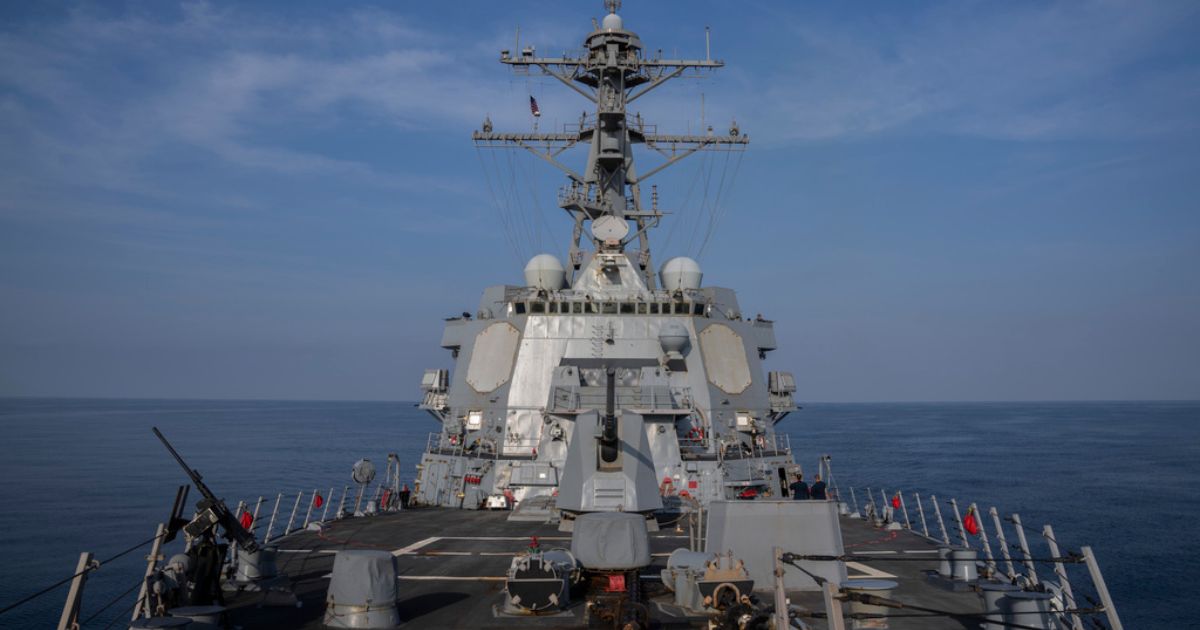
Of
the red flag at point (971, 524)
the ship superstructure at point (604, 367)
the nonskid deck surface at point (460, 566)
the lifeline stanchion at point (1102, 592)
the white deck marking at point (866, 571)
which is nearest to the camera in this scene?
the lifeline stanchion at point (1102, 592)

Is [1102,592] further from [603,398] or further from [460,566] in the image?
[603,398]

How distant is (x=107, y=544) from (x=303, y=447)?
43.2m

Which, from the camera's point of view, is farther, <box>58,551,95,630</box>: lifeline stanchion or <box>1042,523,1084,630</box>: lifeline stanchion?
<box>1042,523,1084,630</box>: lifeline stanchion

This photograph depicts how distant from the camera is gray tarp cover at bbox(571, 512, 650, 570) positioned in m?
9.15

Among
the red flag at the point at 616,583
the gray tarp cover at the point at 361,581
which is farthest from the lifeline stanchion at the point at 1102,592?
the gray tarp cover at the point at 361,581

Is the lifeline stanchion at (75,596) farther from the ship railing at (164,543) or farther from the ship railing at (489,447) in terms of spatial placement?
the ship railing at (489,447)

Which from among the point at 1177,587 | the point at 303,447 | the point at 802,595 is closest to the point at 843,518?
the point at 1177,587

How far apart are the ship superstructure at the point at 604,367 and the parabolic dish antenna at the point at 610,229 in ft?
0.14

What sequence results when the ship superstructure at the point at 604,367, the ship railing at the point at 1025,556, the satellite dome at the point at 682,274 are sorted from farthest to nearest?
the satellite dome at the point at 682,274, the ship superstructure at the point at 604,367, the ship railing at the point at 1025,556

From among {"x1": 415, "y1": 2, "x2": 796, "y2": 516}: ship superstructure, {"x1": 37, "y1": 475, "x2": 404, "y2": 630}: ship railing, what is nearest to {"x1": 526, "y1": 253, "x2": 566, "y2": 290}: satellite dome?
{"x1": 415, "y1": 2, "x2": 796, "y2": 516}: ship superstructure

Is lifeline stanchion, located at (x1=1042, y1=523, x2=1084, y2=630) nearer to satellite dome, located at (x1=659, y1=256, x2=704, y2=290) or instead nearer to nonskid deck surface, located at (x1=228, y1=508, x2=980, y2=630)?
nonskid deck surface, located at (x1=228, y1=508, x2=980, y2=630)

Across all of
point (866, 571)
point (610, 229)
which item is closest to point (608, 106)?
point (610, 229)

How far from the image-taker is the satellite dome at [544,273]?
→ 906 inches

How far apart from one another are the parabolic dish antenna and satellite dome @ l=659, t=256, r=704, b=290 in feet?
6.93
